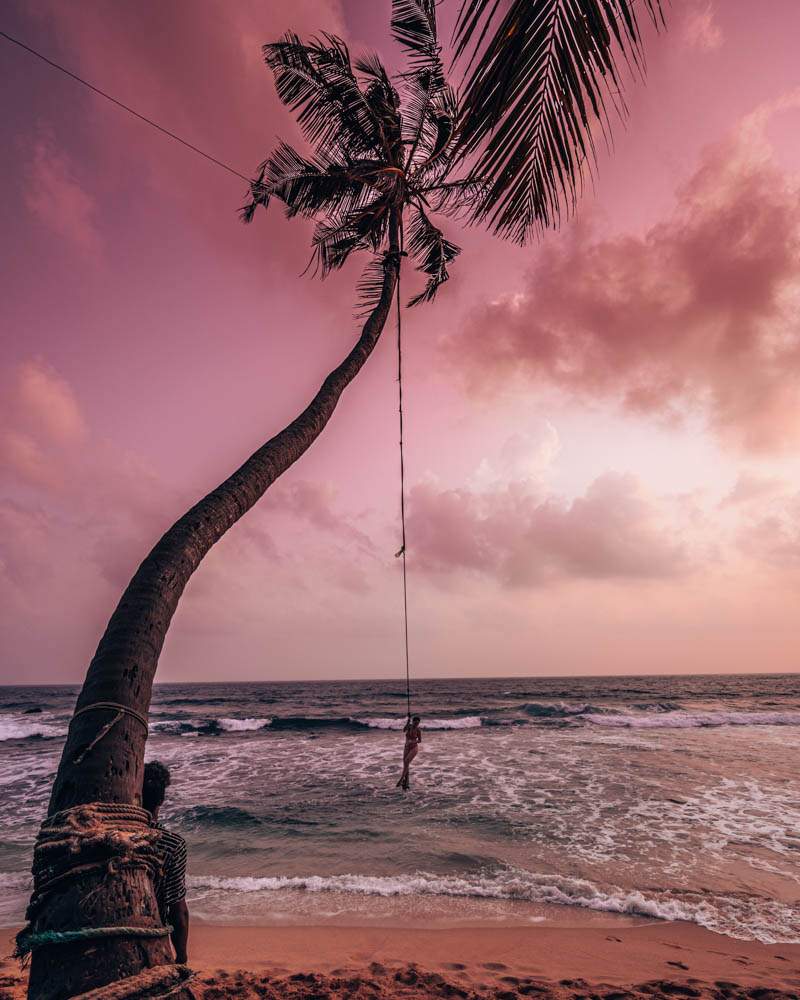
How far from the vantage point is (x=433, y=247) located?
8.71 meters

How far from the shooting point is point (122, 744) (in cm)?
207

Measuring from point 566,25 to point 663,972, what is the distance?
8.42 metres

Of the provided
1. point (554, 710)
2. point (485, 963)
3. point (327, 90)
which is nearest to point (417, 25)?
point (327, 90)

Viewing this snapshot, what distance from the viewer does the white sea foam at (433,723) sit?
30087 millimetres

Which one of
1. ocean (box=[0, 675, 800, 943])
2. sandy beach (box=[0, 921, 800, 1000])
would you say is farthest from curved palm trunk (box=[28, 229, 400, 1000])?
ocean (box=[0, 675, 800, 943])

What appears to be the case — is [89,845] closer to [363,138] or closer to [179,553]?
[179,553]

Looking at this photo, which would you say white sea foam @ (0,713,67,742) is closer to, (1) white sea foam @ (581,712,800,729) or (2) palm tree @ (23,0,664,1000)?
(1) white sea foam @ (581,712,800,729)

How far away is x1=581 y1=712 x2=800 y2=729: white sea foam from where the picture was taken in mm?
28922

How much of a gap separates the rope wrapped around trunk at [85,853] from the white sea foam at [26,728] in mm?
35001

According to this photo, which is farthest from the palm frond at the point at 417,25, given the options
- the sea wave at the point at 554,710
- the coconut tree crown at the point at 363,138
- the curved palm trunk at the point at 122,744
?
the sea wave at the point at 554,710

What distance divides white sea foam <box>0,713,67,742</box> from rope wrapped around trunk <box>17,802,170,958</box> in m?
35.0

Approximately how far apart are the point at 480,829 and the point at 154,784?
8879 mm

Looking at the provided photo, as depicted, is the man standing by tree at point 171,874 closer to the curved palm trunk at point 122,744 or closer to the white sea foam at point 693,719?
the curved palm trunk at point 122,744

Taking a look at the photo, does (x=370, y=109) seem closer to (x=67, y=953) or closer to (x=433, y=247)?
(x=433, y=247)
